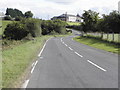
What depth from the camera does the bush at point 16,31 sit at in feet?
218

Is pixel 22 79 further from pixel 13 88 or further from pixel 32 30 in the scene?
pixel 32 30

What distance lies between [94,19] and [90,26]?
77.6 inches

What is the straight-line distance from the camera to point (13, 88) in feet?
27.4

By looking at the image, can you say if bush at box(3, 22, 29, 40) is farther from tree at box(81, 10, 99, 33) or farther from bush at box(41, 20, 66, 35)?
tree at box(81, 10, 99, 33)

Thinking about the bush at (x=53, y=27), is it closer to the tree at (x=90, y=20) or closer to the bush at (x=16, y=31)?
the bush at (x=16, y=31)

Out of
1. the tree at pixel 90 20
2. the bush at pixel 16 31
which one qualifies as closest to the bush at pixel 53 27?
the bush at pixel 16 31

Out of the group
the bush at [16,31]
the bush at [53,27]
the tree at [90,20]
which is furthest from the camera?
the bush at [53,27]

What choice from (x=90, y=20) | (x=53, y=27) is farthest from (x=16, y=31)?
(x=90, y=20)

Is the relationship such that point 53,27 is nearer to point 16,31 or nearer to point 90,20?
point 16,31

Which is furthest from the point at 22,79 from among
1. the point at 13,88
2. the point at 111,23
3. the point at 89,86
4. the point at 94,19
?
the point at 94,19

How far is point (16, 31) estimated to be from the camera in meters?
68.9

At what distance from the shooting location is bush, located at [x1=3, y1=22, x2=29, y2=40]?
6644 centimetres

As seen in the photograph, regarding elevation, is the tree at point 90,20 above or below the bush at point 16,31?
above

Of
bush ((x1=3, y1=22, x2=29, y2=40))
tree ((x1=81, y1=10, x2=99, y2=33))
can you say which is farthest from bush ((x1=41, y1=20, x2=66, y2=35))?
tree ((x1=81, y1=10, x2=99, y2=33))
